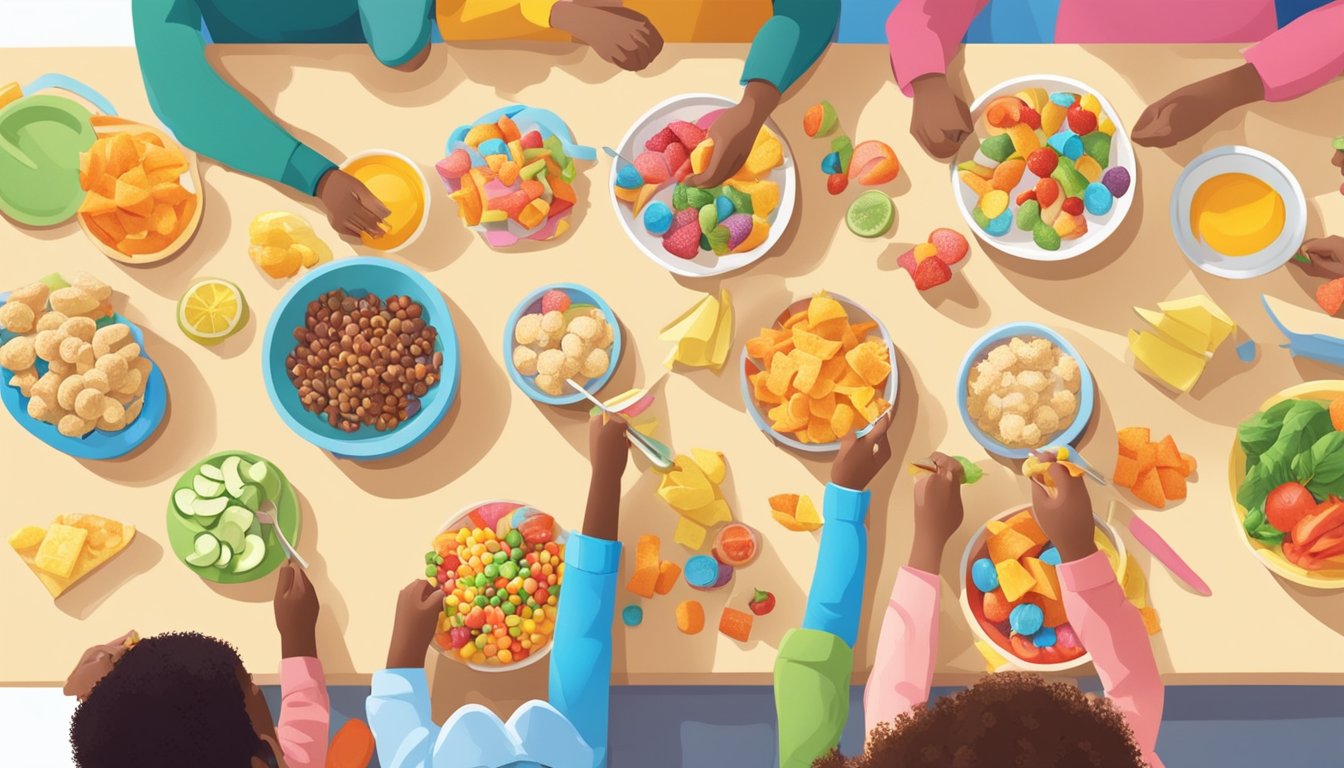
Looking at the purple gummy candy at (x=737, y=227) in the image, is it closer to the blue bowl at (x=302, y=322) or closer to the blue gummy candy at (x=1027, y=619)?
the blue bowl at (x=302, y=322)

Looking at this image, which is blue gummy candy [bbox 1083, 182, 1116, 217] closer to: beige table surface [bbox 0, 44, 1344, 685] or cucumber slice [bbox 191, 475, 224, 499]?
beige table surface [bbox 0, 44, 1344, 685]

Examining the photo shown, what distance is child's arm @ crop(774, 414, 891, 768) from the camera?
5.36 feet

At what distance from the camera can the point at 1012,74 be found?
1.79 meters

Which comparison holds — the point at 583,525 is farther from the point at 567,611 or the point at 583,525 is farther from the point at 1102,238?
the point at 1102,238

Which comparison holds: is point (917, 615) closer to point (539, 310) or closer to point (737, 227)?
point (737, 227)

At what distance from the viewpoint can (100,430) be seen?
1.77 metres

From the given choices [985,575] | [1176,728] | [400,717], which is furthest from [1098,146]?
[400,717]

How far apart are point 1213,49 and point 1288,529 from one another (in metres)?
0.92

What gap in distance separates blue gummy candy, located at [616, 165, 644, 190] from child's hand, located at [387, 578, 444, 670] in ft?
2.76

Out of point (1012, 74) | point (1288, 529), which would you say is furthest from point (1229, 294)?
point (1012, 74)

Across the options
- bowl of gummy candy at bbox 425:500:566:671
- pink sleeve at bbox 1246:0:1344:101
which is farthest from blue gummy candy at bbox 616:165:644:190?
pink sleeve at bbox 1246:0:1344:101

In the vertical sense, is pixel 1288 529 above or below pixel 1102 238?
below

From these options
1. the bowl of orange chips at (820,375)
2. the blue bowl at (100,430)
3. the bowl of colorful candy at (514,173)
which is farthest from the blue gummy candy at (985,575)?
the blue bowl at (100,430)

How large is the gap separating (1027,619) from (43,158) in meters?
2.07
